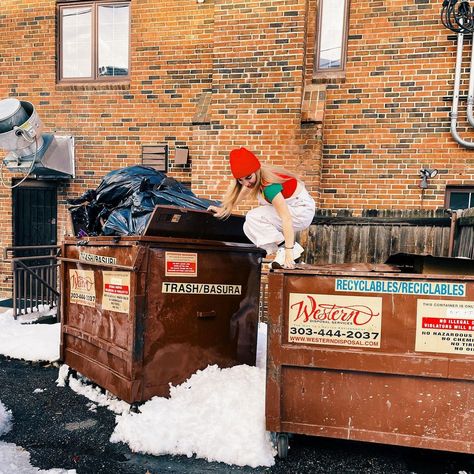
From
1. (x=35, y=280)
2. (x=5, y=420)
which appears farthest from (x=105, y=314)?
(x=35, y=280)

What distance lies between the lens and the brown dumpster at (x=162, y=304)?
3.57 metres

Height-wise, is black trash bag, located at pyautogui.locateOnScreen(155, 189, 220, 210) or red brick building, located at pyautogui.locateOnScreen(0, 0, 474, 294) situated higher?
red brick building, located at pyautogui.locateOnScreen(0, 0, 474, 294)

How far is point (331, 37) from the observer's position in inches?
263

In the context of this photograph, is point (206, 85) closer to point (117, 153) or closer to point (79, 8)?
point (117, 153)

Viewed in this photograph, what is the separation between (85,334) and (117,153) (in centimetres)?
413

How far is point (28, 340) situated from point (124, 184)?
2.73 meters

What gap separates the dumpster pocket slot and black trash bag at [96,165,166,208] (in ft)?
4.23

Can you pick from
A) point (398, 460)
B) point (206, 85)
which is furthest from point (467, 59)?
point (398, 460)

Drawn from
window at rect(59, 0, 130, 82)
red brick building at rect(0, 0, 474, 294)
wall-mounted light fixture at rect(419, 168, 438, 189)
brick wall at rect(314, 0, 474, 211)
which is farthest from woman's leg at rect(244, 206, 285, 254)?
window at rect(59, 0, 130, 82)

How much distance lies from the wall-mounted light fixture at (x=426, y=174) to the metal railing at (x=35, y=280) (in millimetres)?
5313

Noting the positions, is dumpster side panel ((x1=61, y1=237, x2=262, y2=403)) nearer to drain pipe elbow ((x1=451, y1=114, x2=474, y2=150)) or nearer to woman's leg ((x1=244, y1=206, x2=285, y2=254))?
woman's leg ((x1=244, y1=206, x2=285, y2=254))

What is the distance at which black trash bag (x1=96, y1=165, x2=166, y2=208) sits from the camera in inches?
165

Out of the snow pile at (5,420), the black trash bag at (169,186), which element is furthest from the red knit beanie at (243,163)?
the snow pile at (5,420)

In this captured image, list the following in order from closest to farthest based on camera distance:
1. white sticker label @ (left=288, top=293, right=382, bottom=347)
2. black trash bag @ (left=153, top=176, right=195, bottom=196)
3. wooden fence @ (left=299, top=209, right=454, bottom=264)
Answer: white sticker label @ (left=288, top=293, right=382, bottom=347) < black trash bag @ (left=153, top=176, right=195, bottom=196) < wooden fence @ (left=299, top=209, right=454, bottom=264)
